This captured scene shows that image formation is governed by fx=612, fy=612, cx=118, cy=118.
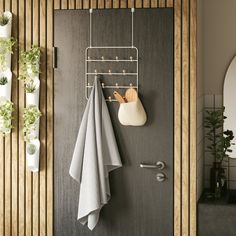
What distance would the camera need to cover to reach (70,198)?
4328mm

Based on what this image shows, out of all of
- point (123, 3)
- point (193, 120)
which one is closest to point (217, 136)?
point (193, 120)

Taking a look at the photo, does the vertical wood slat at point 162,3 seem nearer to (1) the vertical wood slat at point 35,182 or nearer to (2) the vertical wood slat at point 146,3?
(2) the vertical wood slat at point 146,3

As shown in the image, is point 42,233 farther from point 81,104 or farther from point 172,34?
point 172,34

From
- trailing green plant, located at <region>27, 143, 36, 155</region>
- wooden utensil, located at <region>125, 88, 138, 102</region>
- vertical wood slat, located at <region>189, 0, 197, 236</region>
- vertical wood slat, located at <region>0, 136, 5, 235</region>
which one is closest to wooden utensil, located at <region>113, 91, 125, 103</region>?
wooden utensil, located at <region>125, 88, 138, 102</region>

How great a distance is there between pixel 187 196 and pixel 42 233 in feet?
3.54

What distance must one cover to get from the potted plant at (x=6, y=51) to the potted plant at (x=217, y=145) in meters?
1.48

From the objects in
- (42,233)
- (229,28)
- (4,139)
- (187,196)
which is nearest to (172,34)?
(229,28)

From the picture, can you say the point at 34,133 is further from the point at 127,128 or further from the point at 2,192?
the point at 127,128

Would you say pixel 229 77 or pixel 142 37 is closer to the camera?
pixel 142 37

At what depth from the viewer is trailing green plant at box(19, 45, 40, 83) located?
4.23m

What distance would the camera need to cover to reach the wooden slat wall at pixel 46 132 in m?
4.12

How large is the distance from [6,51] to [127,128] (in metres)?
1.01

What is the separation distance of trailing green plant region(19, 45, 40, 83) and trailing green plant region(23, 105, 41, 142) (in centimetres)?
21

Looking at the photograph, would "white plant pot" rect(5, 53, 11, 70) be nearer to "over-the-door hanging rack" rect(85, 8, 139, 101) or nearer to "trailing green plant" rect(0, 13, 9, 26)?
"trailing green plant" rect(0, 13, 9, 26)
